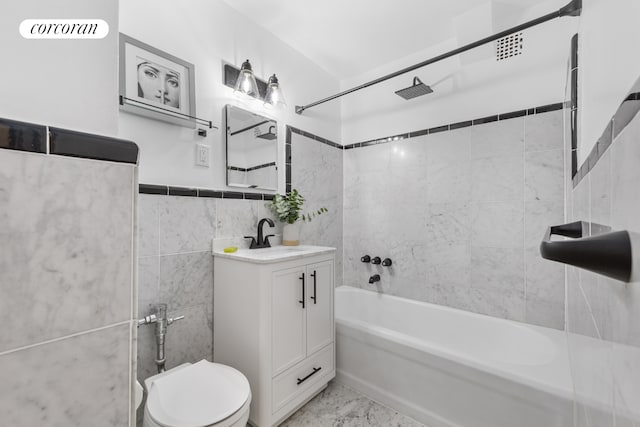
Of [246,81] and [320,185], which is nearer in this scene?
[246,81]

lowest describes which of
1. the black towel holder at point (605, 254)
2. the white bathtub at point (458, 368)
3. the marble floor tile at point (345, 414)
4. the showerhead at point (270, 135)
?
the marble floor tile at point (345, 414)

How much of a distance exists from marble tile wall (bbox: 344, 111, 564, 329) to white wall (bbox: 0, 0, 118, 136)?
2264mm

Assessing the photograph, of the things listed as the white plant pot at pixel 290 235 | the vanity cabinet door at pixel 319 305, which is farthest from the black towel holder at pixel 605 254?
the white plant pot at pixel 290 235

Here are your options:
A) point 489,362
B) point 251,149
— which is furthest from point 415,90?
point 489,362

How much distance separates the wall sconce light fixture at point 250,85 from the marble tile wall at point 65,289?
1.62 meters

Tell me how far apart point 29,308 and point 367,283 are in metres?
2.58

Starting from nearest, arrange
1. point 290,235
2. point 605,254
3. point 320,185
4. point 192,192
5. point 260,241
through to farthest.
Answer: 1. point 605,254
2. point 192,192
3. point 260,241
4. point 290,235
5. point 320,185

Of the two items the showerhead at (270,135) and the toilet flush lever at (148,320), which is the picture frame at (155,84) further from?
the toilet flush lever at (148,320)

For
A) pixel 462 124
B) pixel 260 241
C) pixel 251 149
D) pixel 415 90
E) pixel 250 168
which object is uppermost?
pixel 415 90

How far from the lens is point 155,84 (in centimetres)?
150

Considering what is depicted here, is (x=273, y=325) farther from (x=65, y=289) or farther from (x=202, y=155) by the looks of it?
(x=65, y=289)

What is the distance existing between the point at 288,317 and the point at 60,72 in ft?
4.74

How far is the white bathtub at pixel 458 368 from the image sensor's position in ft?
4.30

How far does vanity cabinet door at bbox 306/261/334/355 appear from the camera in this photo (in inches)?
68.4
